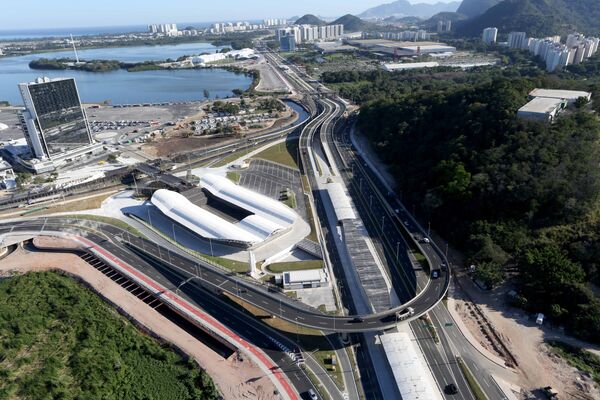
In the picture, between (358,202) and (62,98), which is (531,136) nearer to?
(358,202)

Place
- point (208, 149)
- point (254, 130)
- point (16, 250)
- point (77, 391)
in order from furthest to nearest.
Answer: point (254, 130), point (208, 149), point (16, 250), point (77, 391)

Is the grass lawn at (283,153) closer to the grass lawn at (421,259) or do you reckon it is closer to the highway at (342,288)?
the highway at (342,288)

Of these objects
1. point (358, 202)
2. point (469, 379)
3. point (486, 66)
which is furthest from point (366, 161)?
point (486, 66)

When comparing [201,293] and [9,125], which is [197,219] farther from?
[9,125]

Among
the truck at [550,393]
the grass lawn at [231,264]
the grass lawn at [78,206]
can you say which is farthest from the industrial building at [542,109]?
the grass lawn at [78,206]

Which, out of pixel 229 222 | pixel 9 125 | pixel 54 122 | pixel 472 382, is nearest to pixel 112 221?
pixel 229 222

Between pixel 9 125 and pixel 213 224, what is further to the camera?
pixel 9 125

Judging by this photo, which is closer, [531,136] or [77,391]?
[77,391]

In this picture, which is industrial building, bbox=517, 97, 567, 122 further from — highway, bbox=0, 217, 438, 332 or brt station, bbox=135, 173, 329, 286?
brt station, bbox=135, 173, 329, 286
